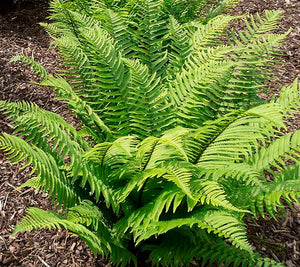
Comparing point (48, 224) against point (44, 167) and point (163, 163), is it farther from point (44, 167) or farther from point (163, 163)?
point (163, 163)

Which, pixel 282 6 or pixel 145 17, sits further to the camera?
pixel 282 6

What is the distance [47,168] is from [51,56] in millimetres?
2195

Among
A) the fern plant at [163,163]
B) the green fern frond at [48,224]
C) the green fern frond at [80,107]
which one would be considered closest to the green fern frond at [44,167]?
the fern plant at [163,163]

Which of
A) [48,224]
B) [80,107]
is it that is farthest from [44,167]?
[80,107]

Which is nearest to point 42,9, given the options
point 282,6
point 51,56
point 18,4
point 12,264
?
point 18,4

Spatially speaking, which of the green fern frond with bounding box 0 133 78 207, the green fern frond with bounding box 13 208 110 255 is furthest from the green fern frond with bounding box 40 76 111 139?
the green fern frond with bounding box 13 208 110 255

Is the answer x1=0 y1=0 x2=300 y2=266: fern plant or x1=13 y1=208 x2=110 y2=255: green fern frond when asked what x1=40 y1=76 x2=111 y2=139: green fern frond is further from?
x1=13 y1=208 x2=110 y2=255: green fern frond

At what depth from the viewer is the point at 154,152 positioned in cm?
152

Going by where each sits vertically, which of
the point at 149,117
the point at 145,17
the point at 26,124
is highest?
the point at 145,17

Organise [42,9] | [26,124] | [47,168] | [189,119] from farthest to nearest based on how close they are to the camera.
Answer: [42,9] < [189,119] < [26,124] < [47,168]

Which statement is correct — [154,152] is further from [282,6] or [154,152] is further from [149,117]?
[282,6]

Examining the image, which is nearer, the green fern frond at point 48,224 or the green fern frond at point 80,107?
the green fern frond at point 48,224

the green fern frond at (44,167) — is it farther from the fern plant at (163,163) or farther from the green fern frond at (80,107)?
the green fern frond at (80,107)

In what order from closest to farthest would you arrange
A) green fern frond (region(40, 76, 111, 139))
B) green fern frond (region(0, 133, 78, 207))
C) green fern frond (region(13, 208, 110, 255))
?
green fern frond (region(13, 208, 110, 255))
green fern frond (region(0, 133, 78, 207))
green fern frond (region(40, 76, 111, 139))
